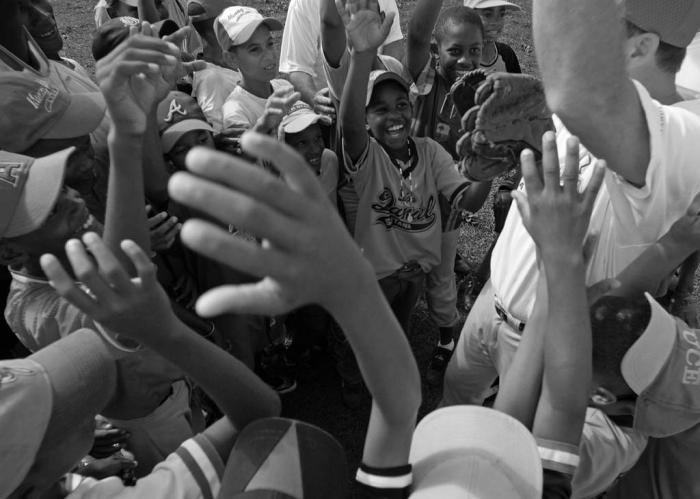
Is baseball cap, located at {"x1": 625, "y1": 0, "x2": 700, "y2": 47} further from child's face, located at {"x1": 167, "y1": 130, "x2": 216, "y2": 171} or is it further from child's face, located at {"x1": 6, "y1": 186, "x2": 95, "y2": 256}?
child's face, located at {"x1": 167, "y1": 130, "x2": 216, "y2": 171}

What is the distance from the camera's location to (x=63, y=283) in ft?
3.43

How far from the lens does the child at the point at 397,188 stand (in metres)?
2.93

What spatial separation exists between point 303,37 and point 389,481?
11.4ft

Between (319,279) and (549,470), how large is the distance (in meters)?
0.82

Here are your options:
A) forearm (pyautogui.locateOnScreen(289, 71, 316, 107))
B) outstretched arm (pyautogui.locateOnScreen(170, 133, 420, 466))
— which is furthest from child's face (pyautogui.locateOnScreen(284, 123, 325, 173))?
outstretched arm (pyautogui.locateOnScreen(170, 133, 420, 466))

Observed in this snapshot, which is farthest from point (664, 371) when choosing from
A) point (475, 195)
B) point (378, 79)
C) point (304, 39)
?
point (304, 39)

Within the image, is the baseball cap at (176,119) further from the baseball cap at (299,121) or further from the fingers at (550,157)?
the fingers at (550,157)

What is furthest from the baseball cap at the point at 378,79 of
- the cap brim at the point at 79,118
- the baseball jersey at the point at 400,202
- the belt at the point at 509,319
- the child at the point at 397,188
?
the belt at the point at 509,319

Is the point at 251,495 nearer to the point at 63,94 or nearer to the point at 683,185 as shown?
the point at 683,185

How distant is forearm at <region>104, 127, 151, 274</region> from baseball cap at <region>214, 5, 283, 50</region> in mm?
2002

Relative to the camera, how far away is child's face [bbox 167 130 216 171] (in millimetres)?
2771

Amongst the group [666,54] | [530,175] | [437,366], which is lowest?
[437,366]

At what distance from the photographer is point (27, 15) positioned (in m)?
3.14

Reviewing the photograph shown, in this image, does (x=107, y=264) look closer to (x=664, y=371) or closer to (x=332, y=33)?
(x=664, y=371)
